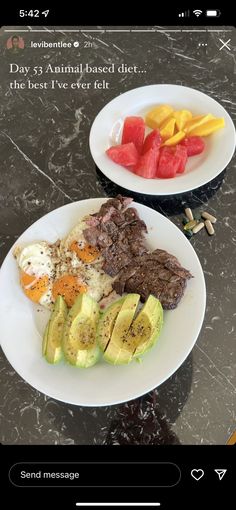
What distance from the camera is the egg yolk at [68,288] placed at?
1788mm

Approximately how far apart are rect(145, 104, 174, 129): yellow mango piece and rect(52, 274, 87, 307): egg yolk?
31.7 inches

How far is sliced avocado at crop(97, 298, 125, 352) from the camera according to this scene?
1.61 m

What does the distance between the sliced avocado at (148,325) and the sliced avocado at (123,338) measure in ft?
0.06

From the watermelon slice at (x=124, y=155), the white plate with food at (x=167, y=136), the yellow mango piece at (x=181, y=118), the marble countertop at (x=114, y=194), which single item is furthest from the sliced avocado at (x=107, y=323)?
the yellow mango piece at (x=181, y=118)

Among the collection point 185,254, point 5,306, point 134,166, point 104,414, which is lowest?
point 104,414

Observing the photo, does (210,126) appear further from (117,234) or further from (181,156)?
(117,234)

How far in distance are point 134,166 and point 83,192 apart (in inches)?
9.6
